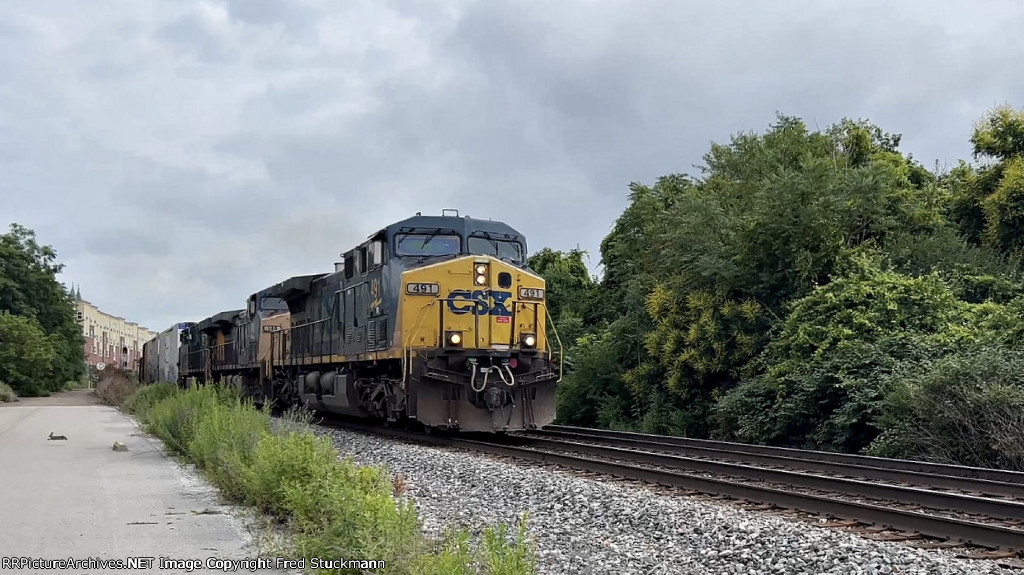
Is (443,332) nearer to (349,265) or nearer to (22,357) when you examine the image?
(349,265)

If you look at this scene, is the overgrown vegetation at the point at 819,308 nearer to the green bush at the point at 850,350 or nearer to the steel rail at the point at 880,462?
the green bush at the point at 850,350

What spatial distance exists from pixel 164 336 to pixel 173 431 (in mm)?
30282

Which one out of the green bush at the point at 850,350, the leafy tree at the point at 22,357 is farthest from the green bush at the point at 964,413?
the leafy tree at the point at 22,357

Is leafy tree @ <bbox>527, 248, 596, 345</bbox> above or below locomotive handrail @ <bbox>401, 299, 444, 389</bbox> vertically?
above

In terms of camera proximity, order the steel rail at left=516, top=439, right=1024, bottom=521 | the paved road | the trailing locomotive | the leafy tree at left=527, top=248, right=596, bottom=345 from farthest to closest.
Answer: the leafy tree at left=527, top=248, right=596, bottom=345
the trailing locomotive
the steel rail at left=516, top=439, right=1024, bottom=521
the paved road

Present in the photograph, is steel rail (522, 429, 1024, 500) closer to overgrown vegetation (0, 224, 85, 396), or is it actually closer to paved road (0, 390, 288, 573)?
paved road (0, 390, 288, 573)

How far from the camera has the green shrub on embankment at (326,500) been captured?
16.1 ft

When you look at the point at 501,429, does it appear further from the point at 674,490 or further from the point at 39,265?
the point at 39,265

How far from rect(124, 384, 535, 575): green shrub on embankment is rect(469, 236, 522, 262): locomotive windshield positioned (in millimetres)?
4657

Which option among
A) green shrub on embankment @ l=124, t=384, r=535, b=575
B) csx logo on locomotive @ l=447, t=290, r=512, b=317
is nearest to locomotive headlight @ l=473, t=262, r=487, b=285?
csx logo on locomotive @ l=447, t=290, r=512, b=317

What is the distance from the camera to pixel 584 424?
22812 millimetres

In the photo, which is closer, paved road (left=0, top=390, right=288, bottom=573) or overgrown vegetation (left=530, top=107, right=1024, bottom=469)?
paved road (left=0, top=390, right=288, bottom=573)

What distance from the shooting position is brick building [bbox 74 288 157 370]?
9344cm

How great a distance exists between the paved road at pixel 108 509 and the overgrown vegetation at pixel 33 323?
34.6m
